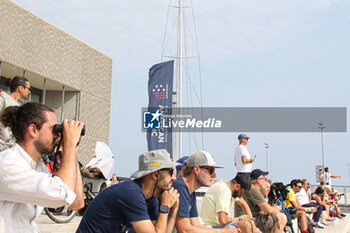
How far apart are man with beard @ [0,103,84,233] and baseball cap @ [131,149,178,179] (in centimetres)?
87

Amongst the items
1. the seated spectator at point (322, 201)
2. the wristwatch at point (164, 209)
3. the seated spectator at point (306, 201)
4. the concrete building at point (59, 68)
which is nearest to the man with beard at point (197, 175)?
the wristwatch at point (164, 209)

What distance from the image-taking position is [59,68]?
2075 centimetres

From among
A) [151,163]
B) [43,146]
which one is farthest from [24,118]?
[151,163]

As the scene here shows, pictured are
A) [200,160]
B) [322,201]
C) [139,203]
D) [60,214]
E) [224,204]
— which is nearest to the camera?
[139,203]

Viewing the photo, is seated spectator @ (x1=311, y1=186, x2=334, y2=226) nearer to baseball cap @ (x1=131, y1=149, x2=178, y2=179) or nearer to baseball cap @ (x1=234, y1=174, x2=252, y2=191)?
baseball cap @ (x1=234, y1=174, x2=252, y2=191)

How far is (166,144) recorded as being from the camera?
1577cm

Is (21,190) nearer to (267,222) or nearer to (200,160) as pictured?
(200,160)

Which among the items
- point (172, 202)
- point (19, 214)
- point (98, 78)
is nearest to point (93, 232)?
point (172, 202)

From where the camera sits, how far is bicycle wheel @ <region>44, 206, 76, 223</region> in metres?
6.79

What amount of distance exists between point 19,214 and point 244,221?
3.18m

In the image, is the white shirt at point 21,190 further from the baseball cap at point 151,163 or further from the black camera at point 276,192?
the black camera at point 276,192

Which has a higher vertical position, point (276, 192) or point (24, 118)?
point (24, 118)

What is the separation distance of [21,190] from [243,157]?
6.96 metres

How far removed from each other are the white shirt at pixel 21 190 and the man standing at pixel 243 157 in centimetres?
681
